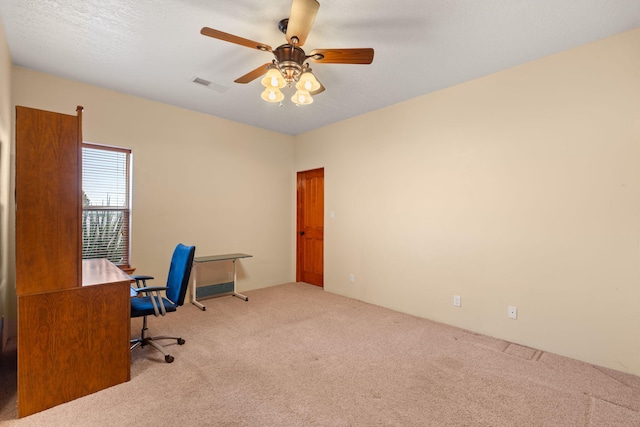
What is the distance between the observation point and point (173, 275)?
2.89 m

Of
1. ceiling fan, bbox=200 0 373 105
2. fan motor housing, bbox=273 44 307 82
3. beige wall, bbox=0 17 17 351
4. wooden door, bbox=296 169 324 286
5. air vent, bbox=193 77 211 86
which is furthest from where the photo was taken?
wooden door, bbox=296 169 324 286

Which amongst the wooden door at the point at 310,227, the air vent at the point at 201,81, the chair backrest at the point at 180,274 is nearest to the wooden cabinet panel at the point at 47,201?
the chair backrest at the point at 180,274

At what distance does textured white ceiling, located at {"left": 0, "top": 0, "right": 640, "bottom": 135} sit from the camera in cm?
211

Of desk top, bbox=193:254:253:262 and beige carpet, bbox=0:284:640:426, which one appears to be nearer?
beige carpet, bbox=0:284:640:426

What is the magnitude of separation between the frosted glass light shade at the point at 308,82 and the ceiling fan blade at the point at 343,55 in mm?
132

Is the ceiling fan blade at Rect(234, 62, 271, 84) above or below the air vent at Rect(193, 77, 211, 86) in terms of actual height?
below

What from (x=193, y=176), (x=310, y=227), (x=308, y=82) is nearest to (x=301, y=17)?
(x=308, y=82)

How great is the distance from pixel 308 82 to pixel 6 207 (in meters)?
3.13

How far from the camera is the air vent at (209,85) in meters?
3.28

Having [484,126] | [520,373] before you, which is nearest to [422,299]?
[520,373]

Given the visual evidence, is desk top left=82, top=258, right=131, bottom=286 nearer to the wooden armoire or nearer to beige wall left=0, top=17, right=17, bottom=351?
the wooden armoire

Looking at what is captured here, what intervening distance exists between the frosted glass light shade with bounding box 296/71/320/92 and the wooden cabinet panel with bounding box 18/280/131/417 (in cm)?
205

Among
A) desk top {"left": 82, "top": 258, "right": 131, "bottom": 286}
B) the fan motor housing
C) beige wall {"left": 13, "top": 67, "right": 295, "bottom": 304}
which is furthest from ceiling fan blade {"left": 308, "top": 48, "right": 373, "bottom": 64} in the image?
beige wall {"left": 13, "top": 67, "right": 295, "bottom": 304}

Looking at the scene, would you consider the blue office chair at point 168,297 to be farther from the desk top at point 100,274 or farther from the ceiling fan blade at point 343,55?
the ceiling fan blade at point 343,55
